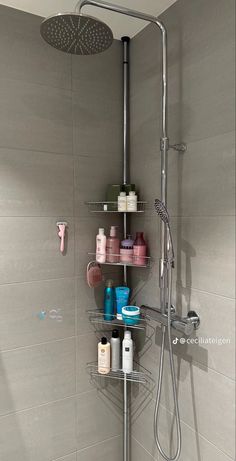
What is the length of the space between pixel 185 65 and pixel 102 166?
58 centimetres

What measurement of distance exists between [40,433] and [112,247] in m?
0.93

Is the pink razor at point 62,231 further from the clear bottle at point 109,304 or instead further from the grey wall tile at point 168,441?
the grey wall tile at point 168,441

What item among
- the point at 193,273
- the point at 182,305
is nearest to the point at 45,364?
the point at 182,305

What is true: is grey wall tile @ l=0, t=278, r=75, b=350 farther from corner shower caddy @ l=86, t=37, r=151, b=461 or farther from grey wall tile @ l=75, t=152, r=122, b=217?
grey wall tile @ l=75, t=152, r=122, b=217

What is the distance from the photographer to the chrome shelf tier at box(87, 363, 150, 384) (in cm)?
158

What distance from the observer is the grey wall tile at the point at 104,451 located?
1.63 metres

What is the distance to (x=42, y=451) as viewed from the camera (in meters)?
1.52

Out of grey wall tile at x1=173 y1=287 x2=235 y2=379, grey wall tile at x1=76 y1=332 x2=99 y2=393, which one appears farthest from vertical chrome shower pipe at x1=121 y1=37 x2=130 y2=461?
grey wall tile at x1=173 y1=287 x2=235 y2=379

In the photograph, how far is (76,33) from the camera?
1.08 m

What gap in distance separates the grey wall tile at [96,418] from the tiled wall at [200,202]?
253 millimetres

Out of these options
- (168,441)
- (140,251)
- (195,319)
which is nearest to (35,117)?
(140,251)

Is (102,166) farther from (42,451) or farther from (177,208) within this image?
(42,451)

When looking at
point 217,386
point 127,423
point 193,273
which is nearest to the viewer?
point 217,386

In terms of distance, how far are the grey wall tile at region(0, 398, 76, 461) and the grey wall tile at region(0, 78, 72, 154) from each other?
1.21m
